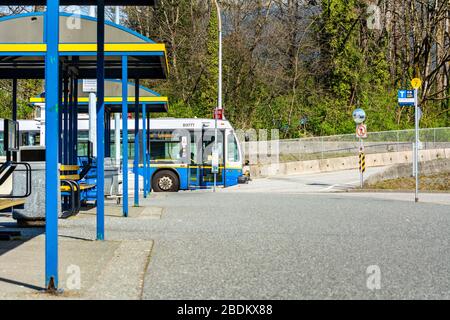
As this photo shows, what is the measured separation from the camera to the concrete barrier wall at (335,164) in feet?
136

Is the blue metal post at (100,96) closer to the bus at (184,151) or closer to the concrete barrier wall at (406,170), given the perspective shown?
the bus at (184,151)

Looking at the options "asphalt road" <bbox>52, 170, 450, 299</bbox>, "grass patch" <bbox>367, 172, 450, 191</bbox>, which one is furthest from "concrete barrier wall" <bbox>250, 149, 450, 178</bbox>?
"asphalt road" <bbox>52, 170, 450, 299</bbox>

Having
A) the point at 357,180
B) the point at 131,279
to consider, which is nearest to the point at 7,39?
the point at 131,279

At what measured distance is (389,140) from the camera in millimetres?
46062

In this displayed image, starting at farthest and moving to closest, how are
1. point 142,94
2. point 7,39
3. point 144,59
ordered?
1. point 142,94
2. point 144,59
3. point 7,39

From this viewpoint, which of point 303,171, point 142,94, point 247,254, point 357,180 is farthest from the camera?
point 303,171

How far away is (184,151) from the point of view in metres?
32.4

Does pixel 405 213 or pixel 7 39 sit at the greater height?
pixel 7 39

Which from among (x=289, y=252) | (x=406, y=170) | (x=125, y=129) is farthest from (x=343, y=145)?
(x=289, y=252)

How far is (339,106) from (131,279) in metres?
42.8

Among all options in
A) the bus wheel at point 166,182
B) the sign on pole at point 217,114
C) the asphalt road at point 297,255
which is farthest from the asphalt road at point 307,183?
the asphalt road at point 297,255

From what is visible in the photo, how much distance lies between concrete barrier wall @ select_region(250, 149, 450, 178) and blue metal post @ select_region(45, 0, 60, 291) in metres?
33.7

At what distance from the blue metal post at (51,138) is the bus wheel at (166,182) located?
24.5 m

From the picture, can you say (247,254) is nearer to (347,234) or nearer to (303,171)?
(347,234)
